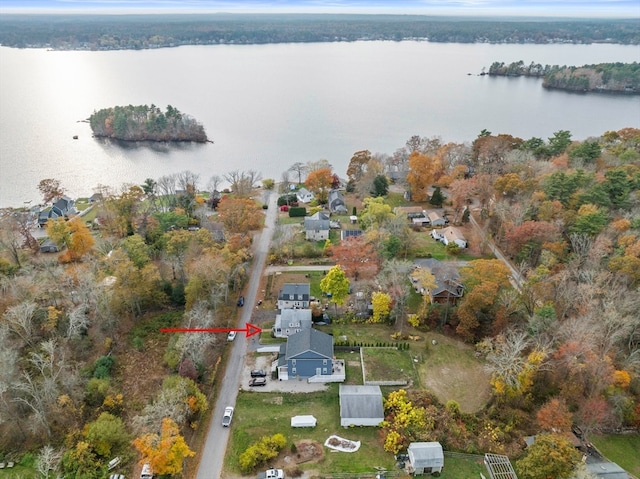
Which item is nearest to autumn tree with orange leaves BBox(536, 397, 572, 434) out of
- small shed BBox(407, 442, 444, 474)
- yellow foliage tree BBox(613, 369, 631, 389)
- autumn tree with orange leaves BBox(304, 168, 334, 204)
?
yellow foliage tree BBox(613, 369, 631, 389)

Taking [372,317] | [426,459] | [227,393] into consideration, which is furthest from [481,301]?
[227,393]

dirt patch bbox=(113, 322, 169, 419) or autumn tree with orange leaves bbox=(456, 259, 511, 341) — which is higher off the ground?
autumn tree with orange leaves bbox=(456, 259, 511, 341)

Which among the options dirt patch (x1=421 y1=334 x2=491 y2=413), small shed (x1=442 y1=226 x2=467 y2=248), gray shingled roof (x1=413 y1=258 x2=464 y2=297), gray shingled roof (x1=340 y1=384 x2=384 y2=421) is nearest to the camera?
gray shingled roof (x1=340 y1=384 x2=384 y2=421)

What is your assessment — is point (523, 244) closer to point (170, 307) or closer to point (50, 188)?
point (170, 307)

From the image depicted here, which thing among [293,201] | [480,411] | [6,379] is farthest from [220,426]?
[293,201]

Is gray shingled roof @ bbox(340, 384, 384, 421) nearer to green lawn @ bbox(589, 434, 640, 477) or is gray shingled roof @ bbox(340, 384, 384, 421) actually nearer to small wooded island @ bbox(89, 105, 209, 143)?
green lawn @ bbox(589, 434, 640, 477)

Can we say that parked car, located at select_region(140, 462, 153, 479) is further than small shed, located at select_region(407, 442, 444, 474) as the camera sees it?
No

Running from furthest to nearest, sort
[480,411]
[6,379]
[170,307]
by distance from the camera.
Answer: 1. [170,307]
2. [480,411]
3. [6,379]
